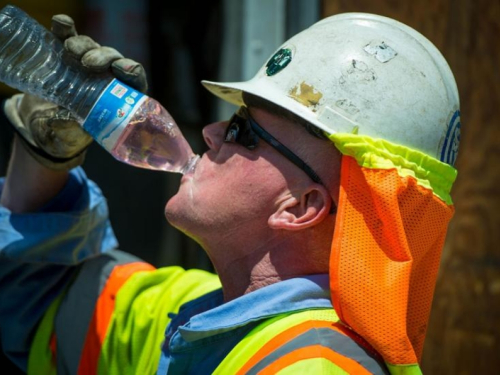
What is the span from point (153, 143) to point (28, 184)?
45cm

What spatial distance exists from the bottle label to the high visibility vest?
0.72 meters

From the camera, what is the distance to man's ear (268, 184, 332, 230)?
2.63 metres

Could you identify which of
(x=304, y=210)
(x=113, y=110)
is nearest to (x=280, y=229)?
(x=304, y=210)

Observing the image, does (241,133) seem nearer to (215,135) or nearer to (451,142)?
(215,135)

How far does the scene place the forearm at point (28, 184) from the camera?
3.10 metres

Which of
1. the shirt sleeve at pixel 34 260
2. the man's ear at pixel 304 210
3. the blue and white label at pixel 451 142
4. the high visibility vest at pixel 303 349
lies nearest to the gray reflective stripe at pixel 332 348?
the high visibility vest at pixel 303 349

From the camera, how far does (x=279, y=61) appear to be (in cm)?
271

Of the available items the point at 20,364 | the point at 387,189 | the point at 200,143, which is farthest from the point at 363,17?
the point at 200,143

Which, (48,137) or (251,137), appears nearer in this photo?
(251,137)

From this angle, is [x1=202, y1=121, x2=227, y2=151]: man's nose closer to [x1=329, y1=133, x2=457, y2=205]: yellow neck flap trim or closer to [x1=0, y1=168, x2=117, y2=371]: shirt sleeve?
[x1=329, y1=133, x2=457, y2=205]: yellow neck flap trim

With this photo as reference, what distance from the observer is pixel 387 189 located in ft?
7.80

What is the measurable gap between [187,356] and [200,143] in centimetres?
235

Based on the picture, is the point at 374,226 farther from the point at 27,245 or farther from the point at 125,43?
the point at 125,43

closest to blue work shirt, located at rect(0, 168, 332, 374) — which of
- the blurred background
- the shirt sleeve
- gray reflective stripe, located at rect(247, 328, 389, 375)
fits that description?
the shirt sleeve
